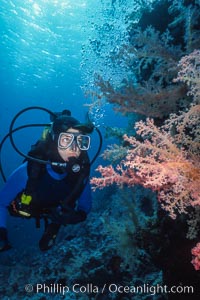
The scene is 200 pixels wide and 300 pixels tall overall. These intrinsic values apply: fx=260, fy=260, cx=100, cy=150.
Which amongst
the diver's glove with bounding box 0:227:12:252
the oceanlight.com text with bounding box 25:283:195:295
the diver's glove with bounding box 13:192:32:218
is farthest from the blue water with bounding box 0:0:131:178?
the diver's glove with bounding box 0:227:12:252

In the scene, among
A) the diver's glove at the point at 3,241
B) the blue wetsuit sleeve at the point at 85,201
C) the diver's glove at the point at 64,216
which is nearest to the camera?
the diver's glove at the point at 3,241

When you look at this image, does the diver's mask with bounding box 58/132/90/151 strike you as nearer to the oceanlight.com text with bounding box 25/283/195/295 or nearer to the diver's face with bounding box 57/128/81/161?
the diver's face with bounding box 57/128/81/161

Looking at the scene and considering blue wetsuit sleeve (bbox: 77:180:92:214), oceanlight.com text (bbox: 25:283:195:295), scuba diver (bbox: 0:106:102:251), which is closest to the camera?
oceanlight.com text (bbox: 25:283:195:295)

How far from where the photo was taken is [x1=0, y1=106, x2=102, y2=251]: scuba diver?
14.2 ft

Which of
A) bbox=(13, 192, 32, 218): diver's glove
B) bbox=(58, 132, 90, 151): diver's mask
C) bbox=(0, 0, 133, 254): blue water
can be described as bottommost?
bbox=(13, 192, 32, 218): diver's glove

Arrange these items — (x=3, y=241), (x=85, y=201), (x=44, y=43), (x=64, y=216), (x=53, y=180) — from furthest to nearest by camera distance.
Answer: (x=44, y=43)
(x=85, y=201)
(x=53, y=180)
(x=64, y=216)
(x=3, y=241)

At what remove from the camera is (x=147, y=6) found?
6.46m

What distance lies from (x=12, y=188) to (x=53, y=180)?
699mm

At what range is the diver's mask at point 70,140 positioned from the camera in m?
4.40

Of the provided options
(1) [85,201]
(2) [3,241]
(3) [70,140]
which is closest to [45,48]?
(3) [70,140]

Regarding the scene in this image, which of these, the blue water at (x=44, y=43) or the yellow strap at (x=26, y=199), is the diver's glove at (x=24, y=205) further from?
the blue water at (x=44, y=43)

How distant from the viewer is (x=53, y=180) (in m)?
→ 4.62

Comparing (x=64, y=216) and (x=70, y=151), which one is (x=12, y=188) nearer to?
(x=64, y=216)

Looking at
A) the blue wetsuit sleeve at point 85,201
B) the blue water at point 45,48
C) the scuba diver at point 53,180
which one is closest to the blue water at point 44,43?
the blue water at point 45,48
